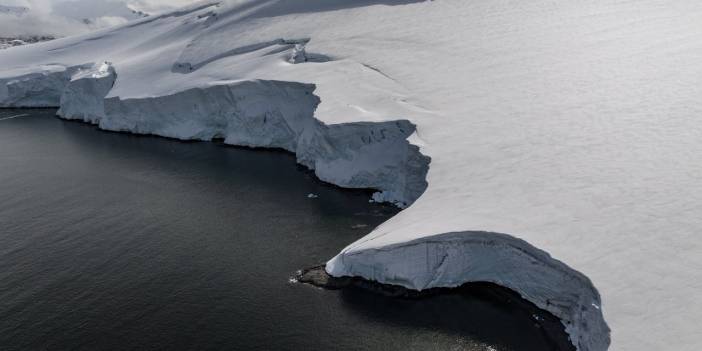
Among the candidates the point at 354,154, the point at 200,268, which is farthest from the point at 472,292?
the point at 354,154

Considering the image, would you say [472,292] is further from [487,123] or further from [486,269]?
[487,123]

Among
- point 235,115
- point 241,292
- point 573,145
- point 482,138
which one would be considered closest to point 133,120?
point 235,115

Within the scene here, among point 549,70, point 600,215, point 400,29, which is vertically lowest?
point 600,215

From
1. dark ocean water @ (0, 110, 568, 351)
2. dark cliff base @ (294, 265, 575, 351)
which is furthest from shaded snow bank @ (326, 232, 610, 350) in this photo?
dark ocean water @ (0, 110, 568, 351)

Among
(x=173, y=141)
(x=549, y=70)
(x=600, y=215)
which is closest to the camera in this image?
(x=600, y=215)

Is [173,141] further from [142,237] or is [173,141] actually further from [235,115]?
[142,237]

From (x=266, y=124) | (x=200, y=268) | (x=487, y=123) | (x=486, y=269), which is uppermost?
(x=487, y=123)
